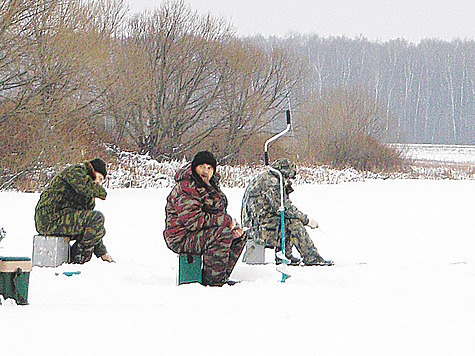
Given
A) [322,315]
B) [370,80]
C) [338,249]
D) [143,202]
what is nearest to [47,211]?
[322,315]

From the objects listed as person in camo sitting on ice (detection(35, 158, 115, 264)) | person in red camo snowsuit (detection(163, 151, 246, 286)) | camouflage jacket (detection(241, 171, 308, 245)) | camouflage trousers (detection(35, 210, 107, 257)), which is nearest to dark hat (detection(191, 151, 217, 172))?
person in red camo snowsuit (detection(163, 151, 246, 286))

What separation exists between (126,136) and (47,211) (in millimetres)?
20401

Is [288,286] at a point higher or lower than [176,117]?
lower

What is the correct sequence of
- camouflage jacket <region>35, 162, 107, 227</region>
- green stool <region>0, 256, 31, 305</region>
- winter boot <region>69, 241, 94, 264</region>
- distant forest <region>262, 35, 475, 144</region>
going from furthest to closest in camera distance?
1. distant forest <region>262, 35, 475, 144</region>
2. winter boot <region>69, 241, 94, 264</region>
3. camouflage jacket <region>35, 162, 107, 227</region>
4. green stool <region>0, 256, 31, 305</region>

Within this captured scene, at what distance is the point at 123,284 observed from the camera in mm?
5707

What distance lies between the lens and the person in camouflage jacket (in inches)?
282

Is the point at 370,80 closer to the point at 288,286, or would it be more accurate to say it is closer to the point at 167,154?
the point at 167,154

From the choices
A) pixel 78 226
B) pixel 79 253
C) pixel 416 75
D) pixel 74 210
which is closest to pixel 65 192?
pixel 74 210

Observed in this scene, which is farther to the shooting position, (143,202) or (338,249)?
(143,202)

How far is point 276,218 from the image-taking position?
7.17 meters

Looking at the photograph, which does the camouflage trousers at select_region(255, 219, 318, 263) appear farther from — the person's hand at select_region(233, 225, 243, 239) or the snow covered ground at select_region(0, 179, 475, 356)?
the person's hand at select_region(233, 225, 243, 239)

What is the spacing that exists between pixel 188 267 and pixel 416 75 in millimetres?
85230

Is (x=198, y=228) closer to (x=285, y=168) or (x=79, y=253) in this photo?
(x=79, y=253)

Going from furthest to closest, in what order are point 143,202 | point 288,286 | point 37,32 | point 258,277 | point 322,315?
point 37,32 → point 143,202 → point 258,277 → point 288,286 → point 322,315
